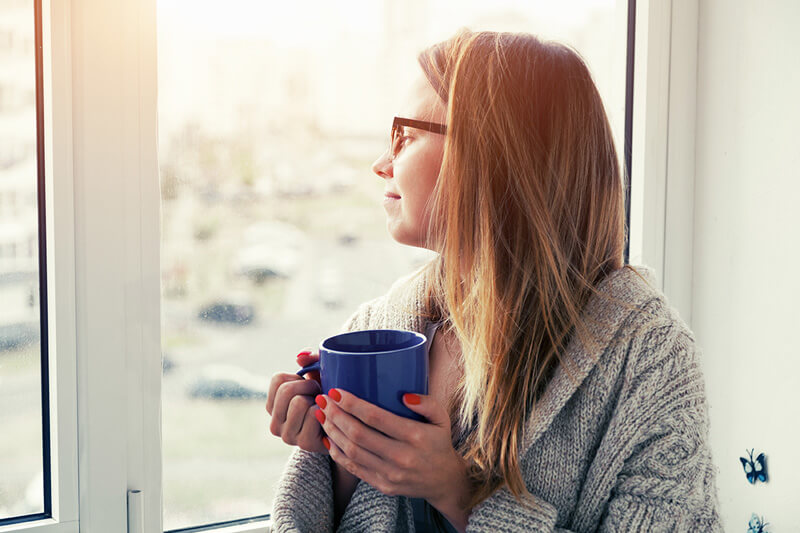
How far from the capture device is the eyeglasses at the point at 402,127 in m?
0.90

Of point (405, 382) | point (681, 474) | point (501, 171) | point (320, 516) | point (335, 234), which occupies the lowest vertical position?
point (320, 516)

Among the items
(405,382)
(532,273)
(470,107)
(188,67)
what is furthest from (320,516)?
(188,67)

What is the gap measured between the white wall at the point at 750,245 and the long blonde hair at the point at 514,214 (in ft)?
1.44

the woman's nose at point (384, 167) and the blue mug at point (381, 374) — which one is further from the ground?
the woman's nose at point (384, 167)

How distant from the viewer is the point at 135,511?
1.08m

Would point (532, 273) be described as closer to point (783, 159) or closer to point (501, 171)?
point (501, 171)

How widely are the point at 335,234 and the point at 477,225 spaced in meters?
0.41

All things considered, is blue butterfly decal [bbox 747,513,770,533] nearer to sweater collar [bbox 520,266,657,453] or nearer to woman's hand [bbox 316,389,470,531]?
sweater collar [bbox 520,266,657,453]

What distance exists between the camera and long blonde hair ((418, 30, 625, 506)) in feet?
2.82

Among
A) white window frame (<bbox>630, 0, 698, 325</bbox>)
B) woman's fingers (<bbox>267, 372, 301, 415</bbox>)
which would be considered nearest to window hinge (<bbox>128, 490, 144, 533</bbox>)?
woman's fingers (<bbox>267, 372, 301, 415</bbox>)

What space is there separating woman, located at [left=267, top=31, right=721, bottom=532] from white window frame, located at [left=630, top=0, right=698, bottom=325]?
0.49 metres

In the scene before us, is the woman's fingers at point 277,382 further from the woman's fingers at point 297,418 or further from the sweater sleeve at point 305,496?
the sweater sleeve at point 305,496

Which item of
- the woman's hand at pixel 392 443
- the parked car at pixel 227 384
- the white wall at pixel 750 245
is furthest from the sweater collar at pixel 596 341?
the parked car at pixel 227 384

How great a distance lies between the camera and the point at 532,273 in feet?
2.94
